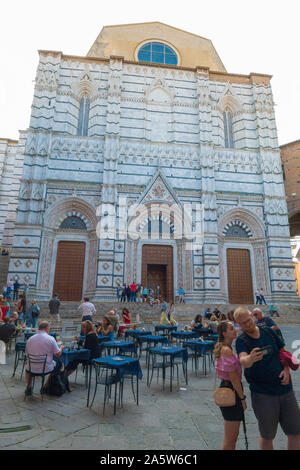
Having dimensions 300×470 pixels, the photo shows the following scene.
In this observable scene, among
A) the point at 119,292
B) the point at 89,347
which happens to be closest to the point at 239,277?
the point at 119,292

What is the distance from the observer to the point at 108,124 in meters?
19.2

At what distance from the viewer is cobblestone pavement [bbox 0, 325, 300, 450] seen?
300cm

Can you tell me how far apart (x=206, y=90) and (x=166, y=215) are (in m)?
10.6

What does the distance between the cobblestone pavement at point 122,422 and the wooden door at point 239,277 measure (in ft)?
45.4

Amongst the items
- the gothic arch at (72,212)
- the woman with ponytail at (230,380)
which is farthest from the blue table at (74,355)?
the gothic arch at (72,212)

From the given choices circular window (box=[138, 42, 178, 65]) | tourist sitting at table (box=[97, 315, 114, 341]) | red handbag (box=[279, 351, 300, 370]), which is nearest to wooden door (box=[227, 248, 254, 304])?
tourist sitting at table (box=[97, 315, 114, 341])

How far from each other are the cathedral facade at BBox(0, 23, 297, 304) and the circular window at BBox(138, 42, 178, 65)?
2218 mm

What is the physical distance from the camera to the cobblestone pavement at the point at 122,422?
3.00m

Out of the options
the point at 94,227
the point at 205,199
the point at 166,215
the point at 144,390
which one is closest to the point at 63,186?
the point at 94,227

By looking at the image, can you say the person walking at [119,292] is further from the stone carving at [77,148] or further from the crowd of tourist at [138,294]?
the stone carving at [77,148]

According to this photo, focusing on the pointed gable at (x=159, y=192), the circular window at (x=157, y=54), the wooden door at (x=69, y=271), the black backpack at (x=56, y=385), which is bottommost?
the black backpack at (x=56, y=385)

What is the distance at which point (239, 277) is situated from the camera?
18.4 meters

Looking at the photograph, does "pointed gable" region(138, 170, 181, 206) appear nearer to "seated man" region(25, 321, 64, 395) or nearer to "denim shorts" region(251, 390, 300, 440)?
"seated man" region(25, 321, 64, 395)

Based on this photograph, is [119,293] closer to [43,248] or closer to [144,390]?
[43,248]
